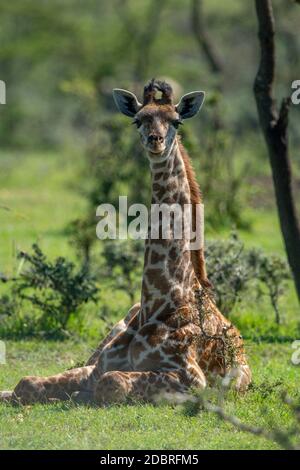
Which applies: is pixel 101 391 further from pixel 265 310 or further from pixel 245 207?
pixel 245 207

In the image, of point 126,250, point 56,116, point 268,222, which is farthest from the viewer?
point 56,116

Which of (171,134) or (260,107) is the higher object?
(260,107)

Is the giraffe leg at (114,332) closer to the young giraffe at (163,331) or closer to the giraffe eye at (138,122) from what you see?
the young giraffe at (163,331)

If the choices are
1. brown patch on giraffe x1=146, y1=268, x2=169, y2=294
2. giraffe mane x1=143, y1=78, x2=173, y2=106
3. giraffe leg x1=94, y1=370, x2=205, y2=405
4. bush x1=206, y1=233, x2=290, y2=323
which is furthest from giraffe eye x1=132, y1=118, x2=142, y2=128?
bush x1=206, y1=233, x2=290, y2=323

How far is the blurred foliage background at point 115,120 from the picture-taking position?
55.3 ft

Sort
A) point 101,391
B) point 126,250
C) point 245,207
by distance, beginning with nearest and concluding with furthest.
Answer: point 101,391
point 126,250
point 245,207

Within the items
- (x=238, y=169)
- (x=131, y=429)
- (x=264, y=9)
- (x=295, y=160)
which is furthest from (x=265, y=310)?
(x=238, y=169)

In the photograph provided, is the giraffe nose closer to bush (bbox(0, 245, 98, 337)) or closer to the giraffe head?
the giraffe head

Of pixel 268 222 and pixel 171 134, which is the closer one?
pixel 171 134

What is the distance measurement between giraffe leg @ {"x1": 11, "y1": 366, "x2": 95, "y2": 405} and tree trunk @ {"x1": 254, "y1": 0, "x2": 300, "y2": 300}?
3403 millimetres

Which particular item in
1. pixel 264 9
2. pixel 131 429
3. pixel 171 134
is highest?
pixel 264 9

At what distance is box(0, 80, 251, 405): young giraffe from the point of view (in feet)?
26.1

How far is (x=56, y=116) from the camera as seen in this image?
3834 cm

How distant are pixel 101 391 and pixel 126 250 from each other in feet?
14.7
